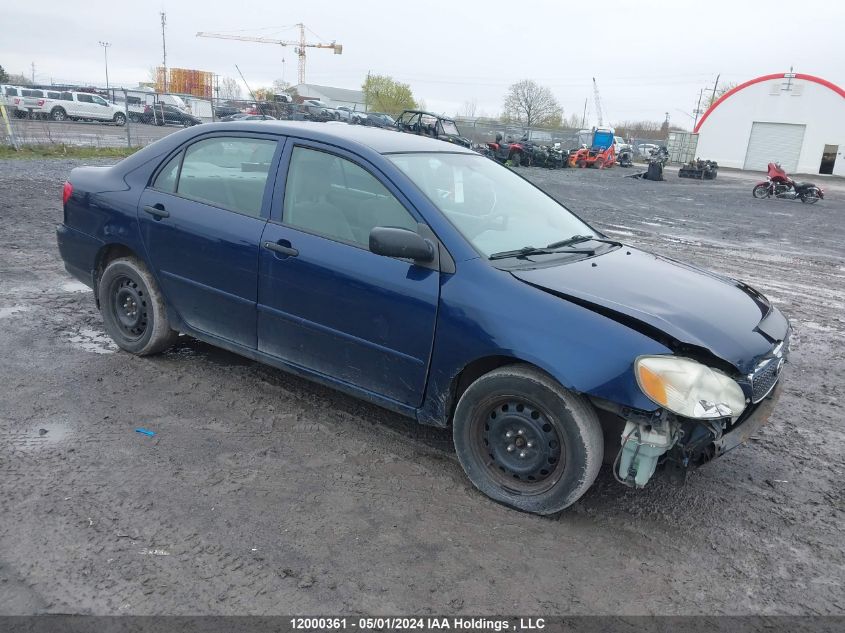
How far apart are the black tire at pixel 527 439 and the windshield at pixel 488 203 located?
723 mm

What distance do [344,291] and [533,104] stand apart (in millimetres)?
88592

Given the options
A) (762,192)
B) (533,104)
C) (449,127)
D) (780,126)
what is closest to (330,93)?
(533,104)

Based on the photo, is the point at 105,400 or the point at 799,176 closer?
the point at 105,400

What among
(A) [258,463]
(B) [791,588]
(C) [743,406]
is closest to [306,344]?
(A) [258,463]

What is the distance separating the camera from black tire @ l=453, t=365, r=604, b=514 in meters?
3.01

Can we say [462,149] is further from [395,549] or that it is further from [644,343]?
[395,549]

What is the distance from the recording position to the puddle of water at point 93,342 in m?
4.97

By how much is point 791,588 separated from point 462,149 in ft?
10.3

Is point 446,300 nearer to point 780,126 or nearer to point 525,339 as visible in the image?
point 525,339

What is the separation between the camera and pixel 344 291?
3568 millimetres

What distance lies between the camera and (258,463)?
3.53 metres

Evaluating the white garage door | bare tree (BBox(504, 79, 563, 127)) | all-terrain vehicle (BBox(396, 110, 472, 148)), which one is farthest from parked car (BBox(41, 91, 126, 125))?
bare tree (BBox(504, 79, 563, 127))

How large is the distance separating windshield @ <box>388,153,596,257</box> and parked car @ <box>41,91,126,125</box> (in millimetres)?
32033

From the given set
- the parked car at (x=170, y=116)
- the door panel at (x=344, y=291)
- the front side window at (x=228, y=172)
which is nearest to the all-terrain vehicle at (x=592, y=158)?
the parked car at (x=170, y=116)
